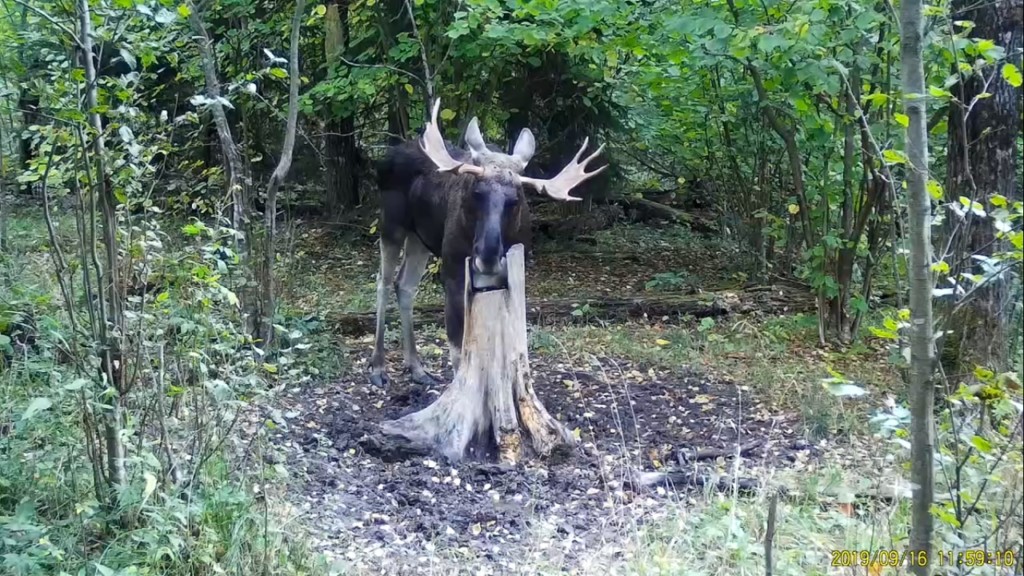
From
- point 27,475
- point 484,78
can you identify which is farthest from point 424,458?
point 484,78

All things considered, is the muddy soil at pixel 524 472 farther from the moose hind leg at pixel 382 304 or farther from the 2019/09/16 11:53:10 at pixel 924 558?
the 2019/09/16 11:53:10 at pixel 924 558

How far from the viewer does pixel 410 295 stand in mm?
7699

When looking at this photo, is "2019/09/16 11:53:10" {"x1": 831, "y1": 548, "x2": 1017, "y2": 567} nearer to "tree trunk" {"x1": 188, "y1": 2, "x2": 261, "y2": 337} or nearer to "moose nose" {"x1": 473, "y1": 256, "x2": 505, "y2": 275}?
"moose nose" {"x1": 473, "y1": 256, "x2": 505, "y2": 275}

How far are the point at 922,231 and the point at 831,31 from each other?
4.40 m

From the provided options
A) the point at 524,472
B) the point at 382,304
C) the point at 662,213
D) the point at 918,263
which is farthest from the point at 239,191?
the point at 662,213

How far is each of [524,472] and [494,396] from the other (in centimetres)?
57

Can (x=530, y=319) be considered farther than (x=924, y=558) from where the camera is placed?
Yes

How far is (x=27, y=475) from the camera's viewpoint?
13.7ft

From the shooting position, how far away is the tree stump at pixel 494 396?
227 inches

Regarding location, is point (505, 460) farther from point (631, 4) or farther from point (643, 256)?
point (643, 256)

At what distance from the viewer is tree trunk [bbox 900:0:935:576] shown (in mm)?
2604

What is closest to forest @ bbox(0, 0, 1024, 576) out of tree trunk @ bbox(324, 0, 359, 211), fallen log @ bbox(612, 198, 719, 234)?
tree trunk @ bbox(324, 0, 359, 211)

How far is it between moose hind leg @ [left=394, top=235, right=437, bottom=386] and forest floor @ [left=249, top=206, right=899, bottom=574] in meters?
0.19

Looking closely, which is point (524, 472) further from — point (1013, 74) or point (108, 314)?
point (1013, 74)
